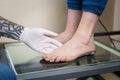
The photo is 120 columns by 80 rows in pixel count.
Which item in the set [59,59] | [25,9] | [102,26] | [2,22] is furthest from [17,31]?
[102,26]

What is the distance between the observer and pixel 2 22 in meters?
0.75

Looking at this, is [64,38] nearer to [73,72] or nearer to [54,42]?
[54,42]

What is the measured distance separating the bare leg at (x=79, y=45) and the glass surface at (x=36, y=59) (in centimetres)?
2

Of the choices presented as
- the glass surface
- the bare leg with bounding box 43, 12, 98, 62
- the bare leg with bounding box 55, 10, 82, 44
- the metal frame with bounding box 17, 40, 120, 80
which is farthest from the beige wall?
the metal frame with bounding box 17, 40, 120, 80

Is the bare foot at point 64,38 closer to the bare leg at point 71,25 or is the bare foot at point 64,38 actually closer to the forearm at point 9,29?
the bare leg at point 71,25

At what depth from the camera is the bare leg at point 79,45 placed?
0.67 metres

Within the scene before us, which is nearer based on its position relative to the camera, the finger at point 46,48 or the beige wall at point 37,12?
the finger at point 46,48

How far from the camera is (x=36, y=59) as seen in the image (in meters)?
0.74

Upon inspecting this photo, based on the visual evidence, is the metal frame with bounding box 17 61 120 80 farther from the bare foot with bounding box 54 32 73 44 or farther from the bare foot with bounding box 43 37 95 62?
the bare foot with bounding box 54 32 73 44

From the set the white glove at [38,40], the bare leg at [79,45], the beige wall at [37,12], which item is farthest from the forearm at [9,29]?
the beige wall at [37,12]

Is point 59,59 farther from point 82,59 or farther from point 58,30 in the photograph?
point 58,30

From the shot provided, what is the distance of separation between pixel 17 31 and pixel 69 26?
0.22 metres

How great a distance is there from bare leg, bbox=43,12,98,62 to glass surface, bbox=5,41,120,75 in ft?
0.07

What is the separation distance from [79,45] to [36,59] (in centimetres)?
16
